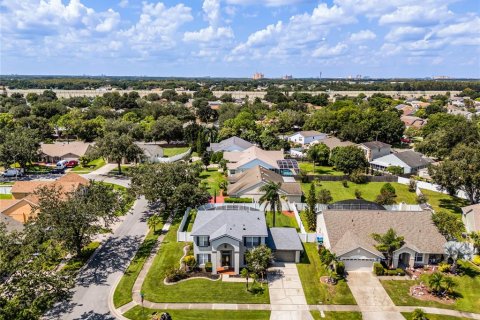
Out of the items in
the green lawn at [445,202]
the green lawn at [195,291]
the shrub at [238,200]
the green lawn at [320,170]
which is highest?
the shrub at [238,200]

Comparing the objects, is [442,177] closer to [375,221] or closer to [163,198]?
[375,221]

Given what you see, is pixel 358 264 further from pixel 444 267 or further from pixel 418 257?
pixel 444 267

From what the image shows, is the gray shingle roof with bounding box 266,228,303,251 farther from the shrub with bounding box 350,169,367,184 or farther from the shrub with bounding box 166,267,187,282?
the shrub with bounding box 350,169,367,184

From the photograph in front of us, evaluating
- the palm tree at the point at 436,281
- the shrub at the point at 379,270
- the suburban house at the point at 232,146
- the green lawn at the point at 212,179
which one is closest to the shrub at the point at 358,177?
the green lawn at the point at 212,179

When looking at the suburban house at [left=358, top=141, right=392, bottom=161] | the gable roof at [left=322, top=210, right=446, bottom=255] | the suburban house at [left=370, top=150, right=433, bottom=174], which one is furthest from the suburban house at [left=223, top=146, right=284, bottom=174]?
the gable roof at [left=322, top=210, right=446, bottom=255]

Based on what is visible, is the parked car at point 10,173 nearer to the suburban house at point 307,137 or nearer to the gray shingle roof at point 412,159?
the suburban house at point 307,137

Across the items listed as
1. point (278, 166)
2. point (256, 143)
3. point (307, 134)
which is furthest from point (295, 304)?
point (307, 134)

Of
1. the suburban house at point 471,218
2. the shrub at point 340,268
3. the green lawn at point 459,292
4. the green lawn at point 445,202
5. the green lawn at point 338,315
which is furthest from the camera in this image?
the green lawn at point 445,202
